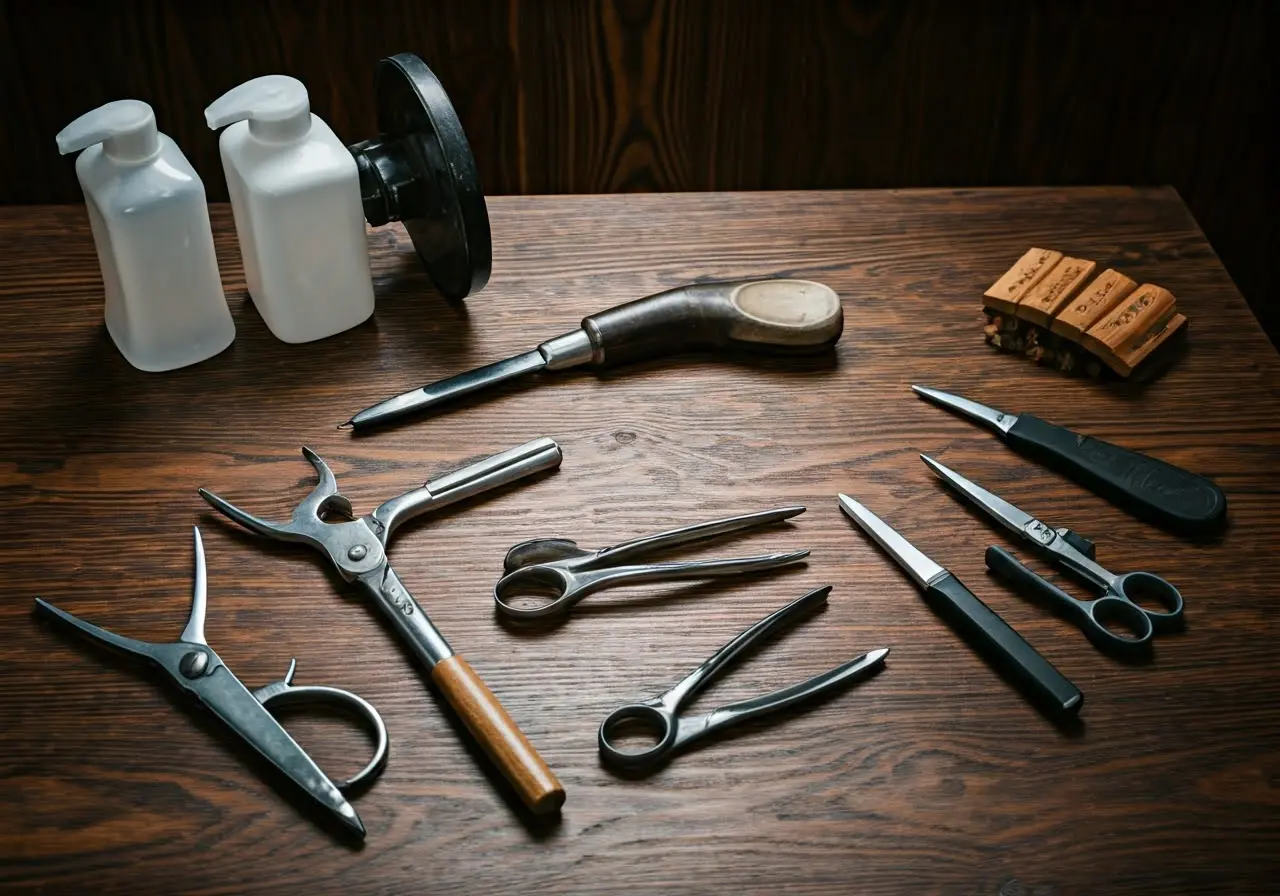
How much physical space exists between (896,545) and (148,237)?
0.60 metres

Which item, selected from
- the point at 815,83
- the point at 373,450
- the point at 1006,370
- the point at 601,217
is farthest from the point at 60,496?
the point at 815,83

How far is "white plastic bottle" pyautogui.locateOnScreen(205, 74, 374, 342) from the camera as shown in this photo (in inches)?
39.2

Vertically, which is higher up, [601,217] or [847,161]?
[601,217]

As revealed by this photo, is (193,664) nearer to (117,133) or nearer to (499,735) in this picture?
(499,735)

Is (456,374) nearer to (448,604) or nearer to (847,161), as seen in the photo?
(448,604)

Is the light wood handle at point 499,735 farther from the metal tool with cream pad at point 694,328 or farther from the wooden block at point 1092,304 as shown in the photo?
the wooden block at point 1092,304

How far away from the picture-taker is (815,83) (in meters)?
1.65

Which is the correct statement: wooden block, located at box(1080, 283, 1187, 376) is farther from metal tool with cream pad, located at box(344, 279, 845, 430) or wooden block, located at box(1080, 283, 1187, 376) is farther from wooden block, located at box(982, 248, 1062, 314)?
metal tool with cream pad, located at box(344, 279, 845, 430)

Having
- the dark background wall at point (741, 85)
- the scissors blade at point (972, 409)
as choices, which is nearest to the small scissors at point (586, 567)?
the scissors blade at point (972, 409)

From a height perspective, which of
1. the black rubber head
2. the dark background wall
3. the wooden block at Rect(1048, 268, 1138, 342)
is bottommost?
the dark background wall

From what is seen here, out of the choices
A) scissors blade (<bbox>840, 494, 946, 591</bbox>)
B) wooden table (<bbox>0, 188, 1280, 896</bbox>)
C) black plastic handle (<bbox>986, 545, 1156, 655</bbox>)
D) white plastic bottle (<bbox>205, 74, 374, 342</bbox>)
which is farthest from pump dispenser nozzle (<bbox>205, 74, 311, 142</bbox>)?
black plastic handle (<bbox>986, 545, 1156, 655</bbox>)

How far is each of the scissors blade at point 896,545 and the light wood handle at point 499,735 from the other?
0.29m

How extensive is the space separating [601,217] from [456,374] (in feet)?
0.84

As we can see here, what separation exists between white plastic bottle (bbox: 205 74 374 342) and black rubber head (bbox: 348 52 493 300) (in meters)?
0.05
